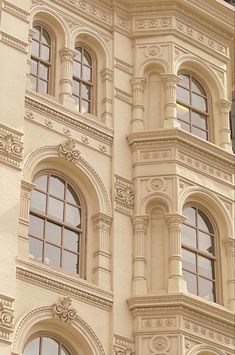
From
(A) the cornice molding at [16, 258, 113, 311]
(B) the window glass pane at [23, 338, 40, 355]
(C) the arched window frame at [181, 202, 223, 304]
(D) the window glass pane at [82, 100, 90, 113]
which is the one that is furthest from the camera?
(D) the window glass pane at [82, 100, 90, 113]

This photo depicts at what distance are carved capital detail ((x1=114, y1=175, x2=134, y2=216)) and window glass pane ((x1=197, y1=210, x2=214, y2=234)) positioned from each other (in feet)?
6.40

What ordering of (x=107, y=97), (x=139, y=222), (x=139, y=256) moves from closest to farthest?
(x=139, y=256) → (x=139, y=222) → (x=107, y=97)

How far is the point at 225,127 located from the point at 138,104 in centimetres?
266

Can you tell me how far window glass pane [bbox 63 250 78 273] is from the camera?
28.0m

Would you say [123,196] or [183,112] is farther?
[183,112]

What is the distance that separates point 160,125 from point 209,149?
1398 mm

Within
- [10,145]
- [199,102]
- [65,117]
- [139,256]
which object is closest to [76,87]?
[65,117]

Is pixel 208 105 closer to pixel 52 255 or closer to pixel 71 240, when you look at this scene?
pixel 71 240

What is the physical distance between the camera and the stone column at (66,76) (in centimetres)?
2988

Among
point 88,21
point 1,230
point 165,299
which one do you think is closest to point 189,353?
point 165,299

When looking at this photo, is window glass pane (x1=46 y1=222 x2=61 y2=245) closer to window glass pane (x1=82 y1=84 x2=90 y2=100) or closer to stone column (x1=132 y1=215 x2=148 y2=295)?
stone column (x1=132 y1=215 x2=148 y2=295)

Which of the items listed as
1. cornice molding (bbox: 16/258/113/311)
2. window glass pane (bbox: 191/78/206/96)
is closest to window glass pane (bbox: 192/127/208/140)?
window glass pane (bbox: 191/78/206/96)

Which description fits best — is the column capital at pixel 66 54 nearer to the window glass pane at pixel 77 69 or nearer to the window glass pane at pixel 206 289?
the window glass pane at pixel 77 69

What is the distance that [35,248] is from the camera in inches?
1086
